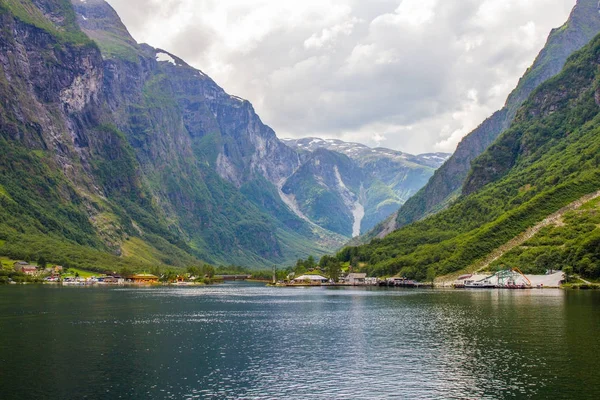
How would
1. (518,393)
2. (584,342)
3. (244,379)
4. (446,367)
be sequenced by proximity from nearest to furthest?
(518,393) → (244,379) → (446,367) → (584,342)

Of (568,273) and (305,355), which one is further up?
(568,273)

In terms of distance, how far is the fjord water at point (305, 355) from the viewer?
60125mm

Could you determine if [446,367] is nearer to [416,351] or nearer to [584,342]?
[416,351]

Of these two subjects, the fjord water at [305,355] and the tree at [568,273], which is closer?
the fjord water at [305,355]

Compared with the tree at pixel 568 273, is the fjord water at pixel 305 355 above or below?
below

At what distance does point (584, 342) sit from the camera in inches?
3184

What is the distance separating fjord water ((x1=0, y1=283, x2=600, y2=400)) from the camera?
60.1 m

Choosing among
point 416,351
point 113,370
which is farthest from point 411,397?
point 113,370

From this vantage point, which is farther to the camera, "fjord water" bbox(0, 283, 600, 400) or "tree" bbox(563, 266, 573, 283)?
"tree" bbox(563, 266, 573, 283)

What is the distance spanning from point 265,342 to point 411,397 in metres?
38.4

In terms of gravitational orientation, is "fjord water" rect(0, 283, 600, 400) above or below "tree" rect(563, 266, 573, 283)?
below

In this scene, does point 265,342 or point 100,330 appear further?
point 100,330

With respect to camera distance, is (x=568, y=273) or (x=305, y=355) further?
(x=568, y=273)

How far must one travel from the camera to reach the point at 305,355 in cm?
8000
